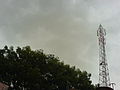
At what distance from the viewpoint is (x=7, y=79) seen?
62.7 meters

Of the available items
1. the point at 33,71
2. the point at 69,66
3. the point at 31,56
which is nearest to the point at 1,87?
the point at 33,71

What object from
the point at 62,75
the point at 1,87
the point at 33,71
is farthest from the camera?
the point at 62,75

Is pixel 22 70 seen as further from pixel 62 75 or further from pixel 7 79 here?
pixel 62 75

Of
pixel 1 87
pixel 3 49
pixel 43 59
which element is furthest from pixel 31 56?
pixel 1 87

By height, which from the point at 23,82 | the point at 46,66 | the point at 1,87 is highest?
the point at 46,66

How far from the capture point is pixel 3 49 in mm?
Answer: 66688

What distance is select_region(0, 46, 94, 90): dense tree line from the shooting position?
62.1 meters

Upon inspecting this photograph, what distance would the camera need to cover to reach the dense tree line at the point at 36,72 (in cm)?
6209

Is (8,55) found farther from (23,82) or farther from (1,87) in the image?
(1,87)

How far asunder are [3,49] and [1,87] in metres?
17.5

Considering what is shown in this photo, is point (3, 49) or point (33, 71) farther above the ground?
point (3, 49)

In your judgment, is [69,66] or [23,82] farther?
[69,66]

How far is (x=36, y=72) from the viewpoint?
61.6 meters

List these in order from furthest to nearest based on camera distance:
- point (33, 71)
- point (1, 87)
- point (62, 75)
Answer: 1. point (62, 75)
2. point (33, 71)
3. point (1, 87)
